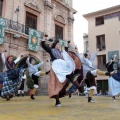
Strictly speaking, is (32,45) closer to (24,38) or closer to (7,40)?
(24,38)

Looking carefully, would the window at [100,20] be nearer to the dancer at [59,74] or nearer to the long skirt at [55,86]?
the dancer at [59,74]

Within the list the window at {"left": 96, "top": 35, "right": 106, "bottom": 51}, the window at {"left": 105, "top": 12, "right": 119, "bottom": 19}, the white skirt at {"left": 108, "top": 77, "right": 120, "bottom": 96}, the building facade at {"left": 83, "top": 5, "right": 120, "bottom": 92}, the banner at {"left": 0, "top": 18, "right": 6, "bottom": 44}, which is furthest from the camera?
the window at {"left": 96, "top": 35, "right": 106, "bottom": 51}

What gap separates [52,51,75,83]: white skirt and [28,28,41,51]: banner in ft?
33.5

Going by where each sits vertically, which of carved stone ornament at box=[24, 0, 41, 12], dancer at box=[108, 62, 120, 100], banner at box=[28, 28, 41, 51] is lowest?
dancer at box=[108, 62, 120, 100]

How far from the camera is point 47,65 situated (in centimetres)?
1667

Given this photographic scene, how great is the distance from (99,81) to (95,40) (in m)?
5.23

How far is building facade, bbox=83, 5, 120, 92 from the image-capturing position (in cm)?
2430

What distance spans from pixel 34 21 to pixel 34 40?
2.32 meters

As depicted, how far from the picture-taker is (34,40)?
15.2m

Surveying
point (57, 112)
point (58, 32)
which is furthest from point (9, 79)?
point (58, 32)

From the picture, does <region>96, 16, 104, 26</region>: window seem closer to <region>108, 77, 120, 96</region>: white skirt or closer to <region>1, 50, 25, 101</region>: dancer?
<region>108, 77, 120, 96</region>: white skirt

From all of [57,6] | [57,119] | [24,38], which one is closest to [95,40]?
[57,6]

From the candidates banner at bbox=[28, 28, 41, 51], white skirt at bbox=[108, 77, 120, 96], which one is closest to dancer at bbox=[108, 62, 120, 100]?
white skirt at bbox=[108, 77, 120, 96]

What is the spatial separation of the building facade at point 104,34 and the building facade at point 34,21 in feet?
19.1
